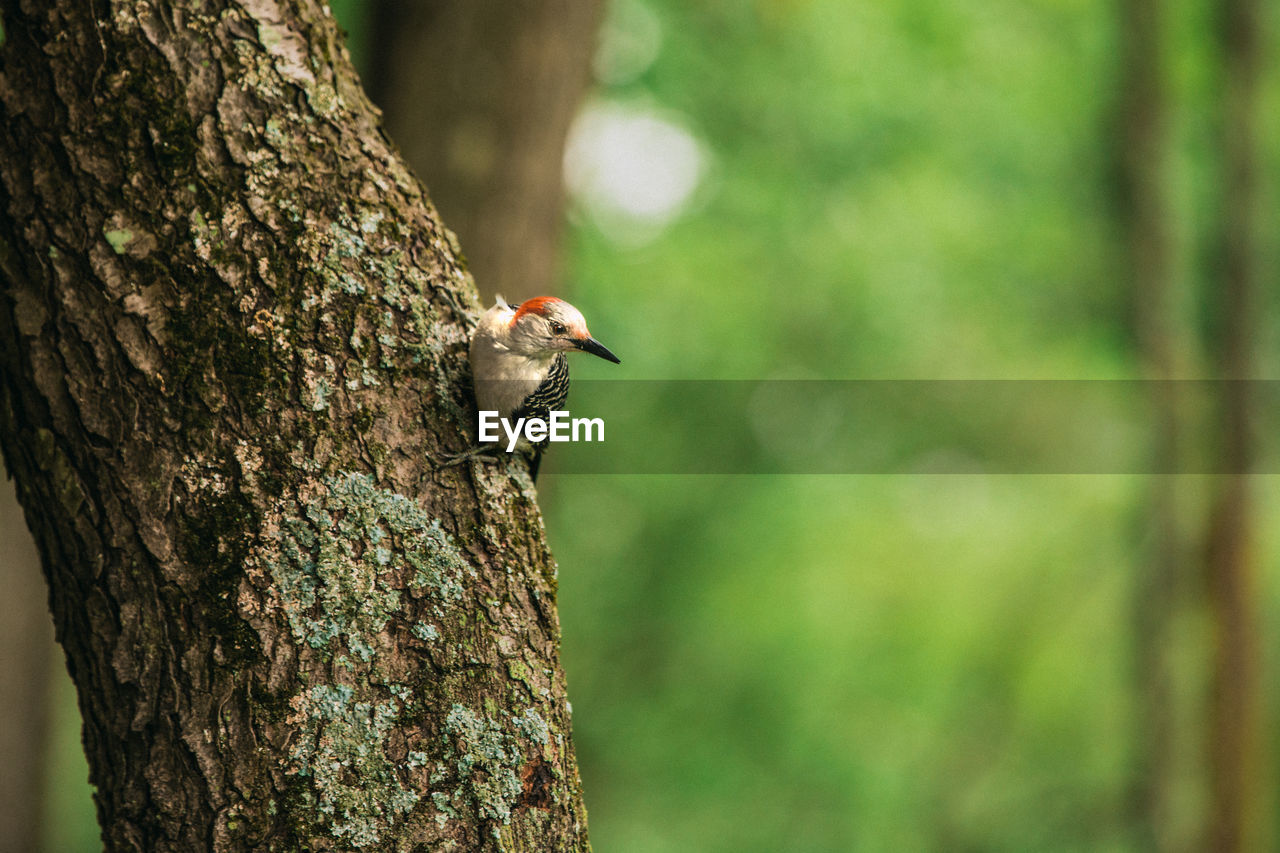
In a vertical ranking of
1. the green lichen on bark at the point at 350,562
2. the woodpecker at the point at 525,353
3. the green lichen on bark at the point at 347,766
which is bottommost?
the green lichen on bark at the point at 347,766

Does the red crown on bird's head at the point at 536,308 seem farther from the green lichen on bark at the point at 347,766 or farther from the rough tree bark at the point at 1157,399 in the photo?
the rough tree bark at the point at 1157,399

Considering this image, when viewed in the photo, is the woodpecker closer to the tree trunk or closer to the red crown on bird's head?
the red crown on bird's head

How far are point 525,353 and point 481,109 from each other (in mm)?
2079

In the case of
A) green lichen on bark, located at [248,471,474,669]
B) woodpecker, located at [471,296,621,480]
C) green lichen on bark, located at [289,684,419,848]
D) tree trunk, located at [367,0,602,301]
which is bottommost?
green lichen on bark, located at [289,684,419,848]

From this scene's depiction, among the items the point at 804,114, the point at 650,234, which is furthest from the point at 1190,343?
the point at 650,234

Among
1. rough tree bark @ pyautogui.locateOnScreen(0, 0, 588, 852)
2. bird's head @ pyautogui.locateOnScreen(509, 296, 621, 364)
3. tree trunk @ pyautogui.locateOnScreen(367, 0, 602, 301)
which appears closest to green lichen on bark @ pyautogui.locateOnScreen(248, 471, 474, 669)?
rough tree bark @ pyautogui.locateOnScreen(0, 0, 588, 852)

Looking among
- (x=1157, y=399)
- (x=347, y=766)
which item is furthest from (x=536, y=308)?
(x=1157, y=399)

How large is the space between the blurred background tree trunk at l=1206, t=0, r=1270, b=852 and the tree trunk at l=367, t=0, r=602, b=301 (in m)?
4.73

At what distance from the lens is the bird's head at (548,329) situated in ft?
5.82

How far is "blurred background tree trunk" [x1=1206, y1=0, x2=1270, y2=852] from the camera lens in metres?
6.13

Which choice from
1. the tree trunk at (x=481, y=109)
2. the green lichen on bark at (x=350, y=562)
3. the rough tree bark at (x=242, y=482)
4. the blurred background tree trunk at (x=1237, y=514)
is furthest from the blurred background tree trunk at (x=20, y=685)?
the blurred background tree trunk at (x=1237, y=514)

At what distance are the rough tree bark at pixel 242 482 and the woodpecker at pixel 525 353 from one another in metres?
0.08

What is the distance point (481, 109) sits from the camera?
3.56 m

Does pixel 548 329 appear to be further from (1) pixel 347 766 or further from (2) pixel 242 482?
(1) pixel 347 766
